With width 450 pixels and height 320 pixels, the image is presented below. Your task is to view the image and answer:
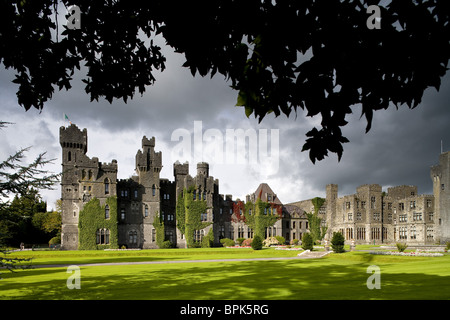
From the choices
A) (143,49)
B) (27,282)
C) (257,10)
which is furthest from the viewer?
(27,282)

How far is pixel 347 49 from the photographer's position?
15.5 feet

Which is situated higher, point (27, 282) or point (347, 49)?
point (347, 49)

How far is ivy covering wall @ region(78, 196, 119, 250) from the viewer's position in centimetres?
4991

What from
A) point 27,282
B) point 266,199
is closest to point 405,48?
point 27,282

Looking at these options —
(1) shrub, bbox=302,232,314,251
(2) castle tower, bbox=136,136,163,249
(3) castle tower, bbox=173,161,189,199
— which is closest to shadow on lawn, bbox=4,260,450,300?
(1) shrub, bbox=302,232,314,251

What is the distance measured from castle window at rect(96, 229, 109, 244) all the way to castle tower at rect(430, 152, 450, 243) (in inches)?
2253

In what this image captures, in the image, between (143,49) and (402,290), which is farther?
(402,290)

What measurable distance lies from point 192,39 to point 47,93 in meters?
4.63

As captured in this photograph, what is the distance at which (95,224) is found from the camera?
166ft

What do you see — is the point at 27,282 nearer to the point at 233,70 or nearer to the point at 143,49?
the point at 143,49

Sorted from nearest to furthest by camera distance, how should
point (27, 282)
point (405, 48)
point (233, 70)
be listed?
point (405, 48) → point (233, 70) → point (27, 282)

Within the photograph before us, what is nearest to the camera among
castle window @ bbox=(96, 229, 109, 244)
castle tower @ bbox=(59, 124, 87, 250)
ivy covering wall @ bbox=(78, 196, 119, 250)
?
ivy covering wall @ bbox=(78, 196, 119, 250)

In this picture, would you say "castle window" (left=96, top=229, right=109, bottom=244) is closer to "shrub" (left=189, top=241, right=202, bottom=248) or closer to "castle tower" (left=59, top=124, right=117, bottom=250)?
"castle tower" (left=59, top=124, right=117, bottom=250)
